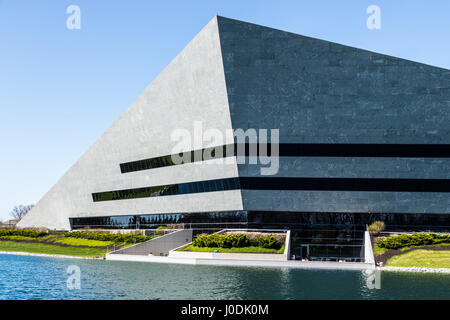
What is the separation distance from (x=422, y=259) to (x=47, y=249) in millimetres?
41714

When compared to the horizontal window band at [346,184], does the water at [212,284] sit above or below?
below

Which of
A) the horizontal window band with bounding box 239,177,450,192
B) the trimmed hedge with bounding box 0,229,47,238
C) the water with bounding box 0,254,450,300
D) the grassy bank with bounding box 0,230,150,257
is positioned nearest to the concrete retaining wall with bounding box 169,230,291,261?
the water with bounding box 0,254,450,300

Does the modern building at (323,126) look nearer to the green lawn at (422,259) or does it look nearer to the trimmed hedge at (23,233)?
the green lawn at (422,259)

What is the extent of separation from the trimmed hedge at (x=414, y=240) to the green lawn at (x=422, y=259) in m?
1.58

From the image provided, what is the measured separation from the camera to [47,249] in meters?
58.4

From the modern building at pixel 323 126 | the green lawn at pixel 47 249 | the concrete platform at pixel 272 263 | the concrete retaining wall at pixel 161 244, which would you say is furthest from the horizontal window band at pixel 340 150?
the green lawn at pixel 47 249

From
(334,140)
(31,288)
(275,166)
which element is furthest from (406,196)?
(31,288)

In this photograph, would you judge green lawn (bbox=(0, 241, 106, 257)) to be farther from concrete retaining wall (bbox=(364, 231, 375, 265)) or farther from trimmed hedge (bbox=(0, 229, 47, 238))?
concrete retaining wall (bbox=(364, 231, 375, 265))

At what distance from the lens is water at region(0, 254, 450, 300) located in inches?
959

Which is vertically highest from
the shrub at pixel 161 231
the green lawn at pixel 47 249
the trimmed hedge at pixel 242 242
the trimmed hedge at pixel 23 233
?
the trimmed hedge at pixel 242 242

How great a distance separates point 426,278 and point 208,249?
1959 cm

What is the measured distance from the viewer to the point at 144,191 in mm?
64188

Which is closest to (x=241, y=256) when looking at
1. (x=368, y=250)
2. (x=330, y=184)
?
(x=368, y=250)

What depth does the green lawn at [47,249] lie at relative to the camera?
52.8 metres
